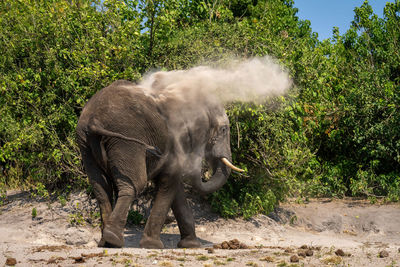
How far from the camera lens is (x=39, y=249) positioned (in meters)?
7.06

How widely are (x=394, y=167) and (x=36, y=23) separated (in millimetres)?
9547

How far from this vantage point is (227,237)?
32.2 feet

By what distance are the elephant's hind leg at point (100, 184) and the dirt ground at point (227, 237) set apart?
1.96 feet

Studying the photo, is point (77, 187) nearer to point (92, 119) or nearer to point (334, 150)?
point (92, 119)

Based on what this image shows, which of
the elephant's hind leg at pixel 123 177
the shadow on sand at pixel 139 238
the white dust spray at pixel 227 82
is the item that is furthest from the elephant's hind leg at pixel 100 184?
the white dust spray at pixel 227 82

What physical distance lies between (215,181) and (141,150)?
162 cm

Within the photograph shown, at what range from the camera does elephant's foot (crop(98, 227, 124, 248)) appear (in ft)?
24.0

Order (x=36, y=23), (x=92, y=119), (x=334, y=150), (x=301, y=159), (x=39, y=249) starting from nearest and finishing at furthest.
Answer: (x=39, y=249) < (x=92, y=119) < (x=301, y=159) < (x=36, y=23) < (x=334, y=150)

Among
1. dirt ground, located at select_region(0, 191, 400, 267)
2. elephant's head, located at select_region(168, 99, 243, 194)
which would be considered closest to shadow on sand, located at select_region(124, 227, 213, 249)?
dirt ground, located at select_region(0, 191, 400, 267)

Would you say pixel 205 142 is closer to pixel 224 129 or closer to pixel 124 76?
pixel 224 129

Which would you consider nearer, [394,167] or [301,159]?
[301,159]

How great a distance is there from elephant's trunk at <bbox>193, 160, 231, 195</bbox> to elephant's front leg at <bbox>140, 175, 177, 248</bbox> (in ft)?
1.64

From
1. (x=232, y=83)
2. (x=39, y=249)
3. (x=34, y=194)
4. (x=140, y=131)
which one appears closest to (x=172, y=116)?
(x=140, y=131)

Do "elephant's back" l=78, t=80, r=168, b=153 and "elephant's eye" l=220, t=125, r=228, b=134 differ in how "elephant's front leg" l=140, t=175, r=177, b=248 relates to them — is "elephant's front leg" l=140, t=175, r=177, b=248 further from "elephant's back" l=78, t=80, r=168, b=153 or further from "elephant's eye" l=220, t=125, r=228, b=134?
"elephant's eye" l=220, t=125, r=228, b=134
